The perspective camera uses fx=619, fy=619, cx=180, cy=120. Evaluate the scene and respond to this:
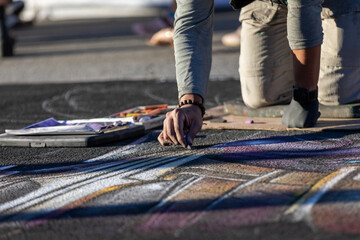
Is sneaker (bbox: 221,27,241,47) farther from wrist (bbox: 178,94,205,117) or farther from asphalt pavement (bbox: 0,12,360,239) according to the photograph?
wrist (bbox: 178,94,205,117)

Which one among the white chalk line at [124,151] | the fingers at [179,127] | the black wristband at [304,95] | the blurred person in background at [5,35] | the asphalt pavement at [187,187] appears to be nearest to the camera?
the asphalt pavement at [187,187]

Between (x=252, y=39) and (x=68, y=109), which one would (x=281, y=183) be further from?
(x=68, y=109)

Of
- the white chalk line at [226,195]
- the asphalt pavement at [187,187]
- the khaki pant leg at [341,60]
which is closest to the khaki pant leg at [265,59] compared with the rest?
the khaki pant leg at [341,60]

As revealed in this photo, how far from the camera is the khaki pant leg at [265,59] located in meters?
3.32

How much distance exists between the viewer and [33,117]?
376 cm

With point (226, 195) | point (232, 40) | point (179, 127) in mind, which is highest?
point (232, 40)

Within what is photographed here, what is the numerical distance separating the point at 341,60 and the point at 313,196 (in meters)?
1.45

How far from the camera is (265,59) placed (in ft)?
11.0

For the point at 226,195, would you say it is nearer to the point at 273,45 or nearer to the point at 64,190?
the point at 64,190

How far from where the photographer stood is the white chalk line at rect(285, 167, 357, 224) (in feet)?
5.65

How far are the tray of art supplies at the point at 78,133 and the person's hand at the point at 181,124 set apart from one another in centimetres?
46

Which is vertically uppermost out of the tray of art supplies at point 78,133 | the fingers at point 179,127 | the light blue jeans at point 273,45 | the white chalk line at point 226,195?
the light blue jeans at point 273,45

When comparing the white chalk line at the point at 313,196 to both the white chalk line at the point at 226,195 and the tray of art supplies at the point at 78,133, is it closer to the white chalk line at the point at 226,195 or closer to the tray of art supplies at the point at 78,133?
the white chalk line at the point at 226,195

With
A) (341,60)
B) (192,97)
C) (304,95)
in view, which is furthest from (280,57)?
(192,97)
